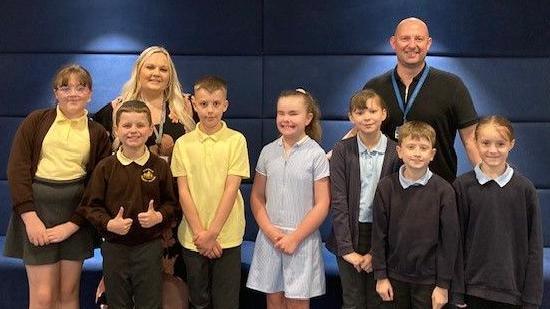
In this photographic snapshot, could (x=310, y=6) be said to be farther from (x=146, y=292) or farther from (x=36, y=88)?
(x=146, y=292)

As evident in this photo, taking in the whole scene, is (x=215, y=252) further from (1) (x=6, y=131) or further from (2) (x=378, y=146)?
(1) (x=6, y=131)

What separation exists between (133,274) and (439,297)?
1.27 metres

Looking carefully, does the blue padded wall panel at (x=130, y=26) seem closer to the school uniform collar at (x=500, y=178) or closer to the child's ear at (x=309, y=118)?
the child's ear at (x=309, y=118)

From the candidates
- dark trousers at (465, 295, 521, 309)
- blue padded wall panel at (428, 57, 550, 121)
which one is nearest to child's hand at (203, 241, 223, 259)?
dark trousers at (465, 295, 521, 309)

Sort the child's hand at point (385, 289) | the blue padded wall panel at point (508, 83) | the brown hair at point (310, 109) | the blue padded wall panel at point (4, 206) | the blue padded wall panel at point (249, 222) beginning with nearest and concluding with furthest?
the child's hand at point (385, 289), the brown hair at point (310, 109), the blue padded wall panel at point (508, 83), the blue padded wall panel at point (249, 222), the blue padded wall panel at point (4, 206)

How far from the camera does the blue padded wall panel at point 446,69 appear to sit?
11.5 feet

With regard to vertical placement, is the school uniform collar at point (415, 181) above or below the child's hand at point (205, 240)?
above

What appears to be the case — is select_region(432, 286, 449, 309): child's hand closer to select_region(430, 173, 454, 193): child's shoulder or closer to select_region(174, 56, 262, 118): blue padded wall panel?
select_region(430, 173, 454, 193): child's shoulder

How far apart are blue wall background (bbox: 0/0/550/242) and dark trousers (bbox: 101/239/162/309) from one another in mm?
1378

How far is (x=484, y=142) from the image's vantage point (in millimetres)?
2164

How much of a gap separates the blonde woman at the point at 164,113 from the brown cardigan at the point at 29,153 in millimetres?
127

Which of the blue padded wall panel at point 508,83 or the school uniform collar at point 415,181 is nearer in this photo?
the school uniform collar at point 415,181


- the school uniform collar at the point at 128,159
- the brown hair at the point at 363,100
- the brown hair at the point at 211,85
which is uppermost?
the brown hair at the point at 211,85

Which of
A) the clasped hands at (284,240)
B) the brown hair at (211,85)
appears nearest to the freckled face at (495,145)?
the clasped hands at (284,240)
